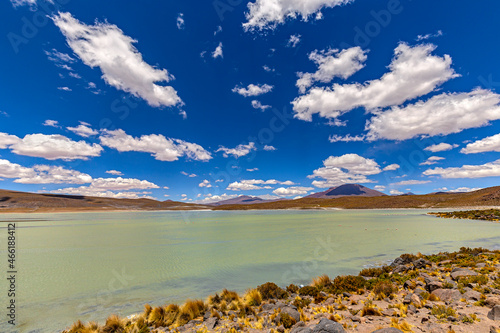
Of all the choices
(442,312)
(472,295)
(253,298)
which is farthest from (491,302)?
(253,298)

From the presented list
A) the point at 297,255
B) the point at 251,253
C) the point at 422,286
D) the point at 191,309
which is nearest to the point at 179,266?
the point at 251,253

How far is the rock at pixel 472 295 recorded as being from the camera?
30.0 feet

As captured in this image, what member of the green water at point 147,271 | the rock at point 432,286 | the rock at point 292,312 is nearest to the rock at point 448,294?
the rock at point 432,286

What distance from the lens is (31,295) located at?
13125 millimetres

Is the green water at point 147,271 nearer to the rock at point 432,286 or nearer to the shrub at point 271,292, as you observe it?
the shrub at point 271,292

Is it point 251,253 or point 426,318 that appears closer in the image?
point 426,318

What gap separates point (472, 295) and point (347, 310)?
5.26 meters

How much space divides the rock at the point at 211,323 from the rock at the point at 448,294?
9.77m

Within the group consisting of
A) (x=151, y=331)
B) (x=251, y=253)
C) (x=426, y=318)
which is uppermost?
(x=426, y=318)

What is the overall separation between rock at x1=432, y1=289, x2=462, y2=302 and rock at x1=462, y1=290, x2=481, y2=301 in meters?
0.20

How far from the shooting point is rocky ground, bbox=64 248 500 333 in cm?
752

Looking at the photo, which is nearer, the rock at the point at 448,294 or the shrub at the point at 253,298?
the rock at the point at 448,294

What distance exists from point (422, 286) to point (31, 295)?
22.1 meters

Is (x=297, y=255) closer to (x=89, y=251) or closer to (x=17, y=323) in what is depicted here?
(x=17, y=323)
